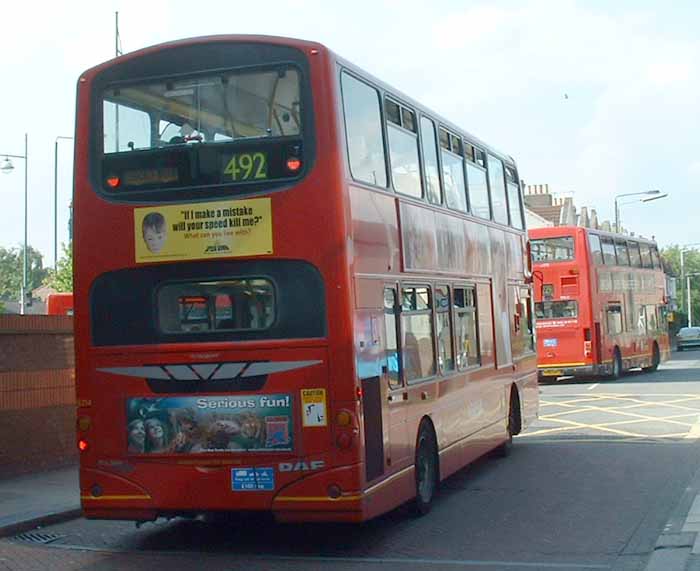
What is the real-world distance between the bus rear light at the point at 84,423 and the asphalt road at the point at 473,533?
1.07 m

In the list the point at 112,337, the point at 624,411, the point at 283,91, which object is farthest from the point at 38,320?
the point at 624,411

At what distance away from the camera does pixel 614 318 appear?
34.0m

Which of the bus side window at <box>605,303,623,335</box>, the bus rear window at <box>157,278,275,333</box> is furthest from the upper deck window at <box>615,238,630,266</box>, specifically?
the bus rear window at <box>157,278,275,333</box>

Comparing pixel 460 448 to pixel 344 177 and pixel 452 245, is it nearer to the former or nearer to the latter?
pixel 452 245

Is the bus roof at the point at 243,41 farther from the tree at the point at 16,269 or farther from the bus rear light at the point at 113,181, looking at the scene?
the tree at the point at 16,269

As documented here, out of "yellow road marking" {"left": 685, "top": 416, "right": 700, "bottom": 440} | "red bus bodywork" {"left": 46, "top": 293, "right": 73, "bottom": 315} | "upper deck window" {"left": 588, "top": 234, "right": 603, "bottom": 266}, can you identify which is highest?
"upper deck window" {"left": 588, "top": 234, "right": 603, "bottom": 266}

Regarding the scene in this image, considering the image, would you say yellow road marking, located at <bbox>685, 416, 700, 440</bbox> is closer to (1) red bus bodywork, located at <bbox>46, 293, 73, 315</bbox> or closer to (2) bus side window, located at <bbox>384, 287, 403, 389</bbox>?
(2) bus side window, located at <bbox>384, 287, 403, 389</bbox>

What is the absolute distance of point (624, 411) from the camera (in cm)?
2334

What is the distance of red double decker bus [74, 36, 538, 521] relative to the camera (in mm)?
9562

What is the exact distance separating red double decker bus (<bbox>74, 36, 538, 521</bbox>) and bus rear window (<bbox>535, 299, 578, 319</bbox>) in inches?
860

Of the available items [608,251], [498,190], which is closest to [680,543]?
[498,190]

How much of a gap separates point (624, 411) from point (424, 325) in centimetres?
1251

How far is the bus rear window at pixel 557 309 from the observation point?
105 feet

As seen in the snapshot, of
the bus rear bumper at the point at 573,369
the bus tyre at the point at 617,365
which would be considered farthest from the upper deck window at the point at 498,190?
the bus tyre at the point at 617,365
